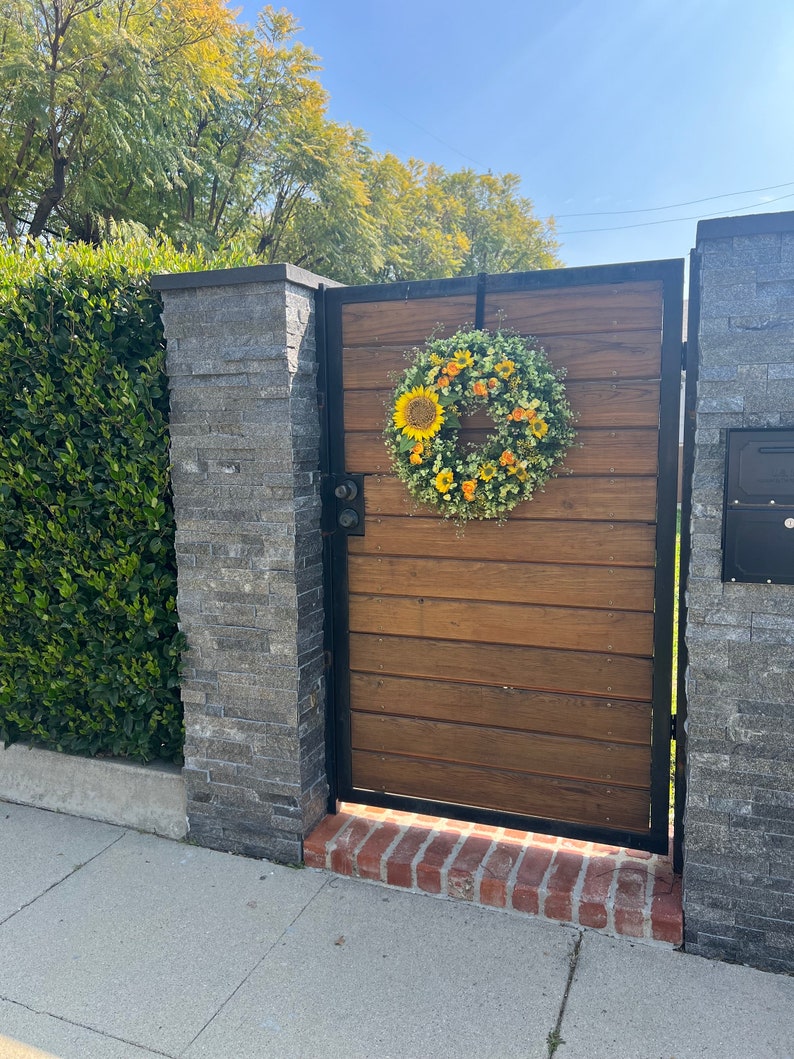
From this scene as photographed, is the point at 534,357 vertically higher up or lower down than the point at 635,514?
higher up

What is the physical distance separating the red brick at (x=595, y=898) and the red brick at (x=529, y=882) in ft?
0.47

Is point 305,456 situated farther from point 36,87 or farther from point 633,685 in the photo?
point 36,87

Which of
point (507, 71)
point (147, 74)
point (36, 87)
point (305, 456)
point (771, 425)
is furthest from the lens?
point (507, 71)

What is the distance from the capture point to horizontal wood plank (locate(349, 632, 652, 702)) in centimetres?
236

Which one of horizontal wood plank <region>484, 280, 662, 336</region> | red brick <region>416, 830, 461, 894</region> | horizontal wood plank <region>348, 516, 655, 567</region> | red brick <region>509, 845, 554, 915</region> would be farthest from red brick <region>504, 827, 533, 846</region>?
horizontal wood plank <region>484, 280, 662, 336</region>

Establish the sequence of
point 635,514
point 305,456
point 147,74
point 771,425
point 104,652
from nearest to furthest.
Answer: point 771,425
point 635,514
point 305,456
point 104,652
point 147,74

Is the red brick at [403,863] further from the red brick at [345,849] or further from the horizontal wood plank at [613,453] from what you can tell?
the horizontal wood plank at [613,453]

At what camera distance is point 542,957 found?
2119mm

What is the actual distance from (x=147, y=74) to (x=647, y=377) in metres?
11.8

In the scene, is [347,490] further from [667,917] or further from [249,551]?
[667,917]

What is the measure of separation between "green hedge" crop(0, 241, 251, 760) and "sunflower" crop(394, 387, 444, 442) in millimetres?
935

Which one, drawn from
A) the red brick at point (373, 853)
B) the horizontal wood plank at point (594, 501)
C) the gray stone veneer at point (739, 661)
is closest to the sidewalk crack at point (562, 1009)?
the gray stone veneer at point (739, 661)

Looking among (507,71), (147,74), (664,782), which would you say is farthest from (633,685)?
(507,71)

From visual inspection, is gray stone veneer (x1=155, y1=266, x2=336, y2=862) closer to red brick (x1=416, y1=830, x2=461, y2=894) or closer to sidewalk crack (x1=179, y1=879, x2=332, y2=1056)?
sidewalk crack (x1=179, y1=879, x2=332, y2=1056)
